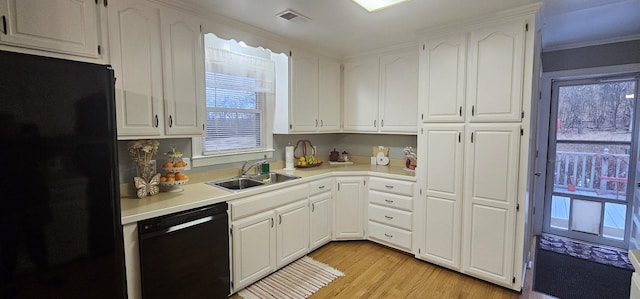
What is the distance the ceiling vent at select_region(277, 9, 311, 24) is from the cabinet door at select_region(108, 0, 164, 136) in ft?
2.99

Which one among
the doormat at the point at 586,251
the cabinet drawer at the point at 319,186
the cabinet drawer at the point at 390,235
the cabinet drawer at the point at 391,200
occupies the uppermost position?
the cabinet drawer at the point at 319,186

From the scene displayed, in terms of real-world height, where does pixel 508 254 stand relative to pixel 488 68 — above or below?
below

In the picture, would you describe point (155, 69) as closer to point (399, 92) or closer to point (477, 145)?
point (399, 92)

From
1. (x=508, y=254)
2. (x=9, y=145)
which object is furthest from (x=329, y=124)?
(x=9, y=145)

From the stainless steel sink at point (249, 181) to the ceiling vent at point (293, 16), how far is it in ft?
4.73

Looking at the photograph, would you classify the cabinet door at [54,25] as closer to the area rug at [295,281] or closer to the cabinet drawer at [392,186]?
the area rug at [295,281]

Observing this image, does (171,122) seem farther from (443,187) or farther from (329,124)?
(443,187)

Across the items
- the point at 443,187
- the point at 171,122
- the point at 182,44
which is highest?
the point at 182,44

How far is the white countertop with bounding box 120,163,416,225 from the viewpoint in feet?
5.77

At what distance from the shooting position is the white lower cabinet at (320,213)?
2.96m

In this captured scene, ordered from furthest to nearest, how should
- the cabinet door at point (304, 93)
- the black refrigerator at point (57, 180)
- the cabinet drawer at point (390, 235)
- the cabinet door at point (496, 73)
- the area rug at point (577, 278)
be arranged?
the cabinet door at point (304, 93) → the cabinet drawer at point (390, 235) → the area rug at point (577, 278) → the cabinet door at point (496, 73) → the black refrigerator at point (57, 180)

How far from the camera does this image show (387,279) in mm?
2561

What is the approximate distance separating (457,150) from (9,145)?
2.82 meters

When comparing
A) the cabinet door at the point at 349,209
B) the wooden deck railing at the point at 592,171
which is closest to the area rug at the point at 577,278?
the wooden deck railing at the point at 592,171
